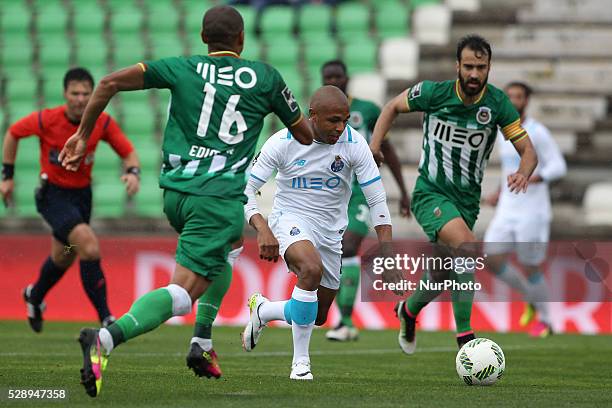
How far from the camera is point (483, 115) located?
9234 millimetres

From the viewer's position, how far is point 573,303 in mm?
14406

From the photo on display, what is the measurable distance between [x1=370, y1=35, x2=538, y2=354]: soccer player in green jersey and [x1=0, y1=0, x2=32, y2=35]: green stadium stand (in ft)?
40.3

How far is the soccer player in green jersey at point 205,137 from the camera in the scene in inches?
260

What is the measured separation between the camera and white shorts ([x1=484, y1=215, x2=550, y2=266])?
13852 millimetres

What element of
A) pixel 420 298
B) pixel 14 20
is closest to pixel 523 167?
pixel 420 298

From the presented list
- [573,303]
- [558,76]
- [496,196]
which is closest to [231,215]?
[496,196]

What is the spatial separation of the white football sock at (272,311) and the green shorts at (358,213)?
3944 millimetres

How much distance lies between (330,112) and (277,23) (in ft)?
39.6

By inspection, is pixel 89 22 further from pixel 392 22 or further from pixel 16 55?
pixel 392 22

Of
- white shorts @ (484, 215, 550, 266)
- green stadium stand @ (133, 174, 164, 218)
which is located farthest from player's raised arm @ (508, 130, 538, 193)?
green stadium stand @ (133, 174, 164, 218)

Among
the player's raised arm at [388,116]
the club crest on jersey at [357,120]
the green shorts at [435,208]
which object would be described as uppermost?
the player's raised arm at [388,116]

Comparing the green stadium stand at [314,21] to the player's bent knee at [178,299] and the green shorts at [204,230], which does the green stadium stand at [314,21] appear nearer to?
the green shorts at [204,230]

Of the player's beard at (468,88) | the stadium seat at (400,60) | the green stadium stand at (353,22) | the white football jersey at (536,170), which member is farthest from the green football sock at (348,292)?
the green stadium stand at (353,22)

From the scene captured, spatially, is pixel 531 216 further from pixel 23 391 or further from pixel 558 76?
pixel 23 391
